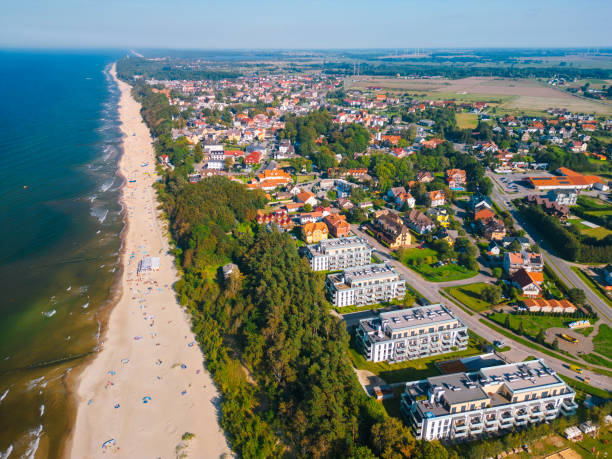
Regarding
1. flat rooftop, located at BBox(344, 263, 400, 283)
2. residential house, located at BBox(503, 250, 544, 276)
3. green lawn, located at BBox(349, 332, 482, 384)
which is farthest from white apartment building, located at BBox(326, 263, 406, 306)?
residential house, located at BBox(503, 250, 544, 276)

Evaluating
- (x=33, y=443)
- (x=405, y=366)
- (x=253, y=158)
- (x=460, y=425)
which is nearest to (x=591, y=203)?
(x=405, y=366)

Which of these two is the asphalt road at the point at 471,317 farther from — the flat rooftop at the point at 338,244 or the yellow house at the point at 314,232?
the yellow house at the point at 314,232

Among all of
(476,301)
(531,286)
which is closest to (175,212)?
(476,301)

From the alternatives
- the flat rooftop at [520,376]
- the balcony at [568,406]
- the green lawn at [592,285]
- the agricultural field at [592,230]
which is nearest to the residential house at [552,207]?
Answer: the agricultural field at [592,230]

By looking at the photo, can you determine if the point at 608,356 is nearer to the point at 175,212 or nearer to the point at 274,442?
the point at 274,442

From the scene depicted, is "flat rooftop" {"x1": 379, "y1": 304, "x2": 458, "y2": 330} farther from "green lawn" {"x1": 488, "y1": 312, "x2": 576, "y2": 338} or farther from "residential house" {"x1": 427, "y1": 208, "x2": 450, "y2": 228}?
"residential house" {"x1": 427, "y1": 208, "x2": 450, "y2": 228}
